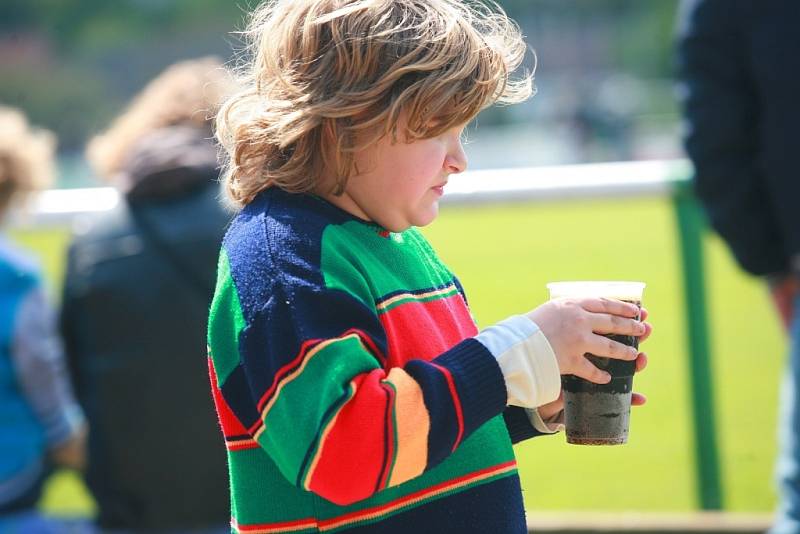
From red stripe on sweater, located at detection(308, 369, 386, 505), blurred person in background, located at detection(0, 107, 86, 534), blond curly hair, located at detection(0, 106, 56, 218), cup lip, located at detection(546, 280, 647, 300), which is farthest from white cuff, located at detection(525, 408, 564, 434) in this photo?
blond curly hair, located at detection(0, 106, 56, 218)

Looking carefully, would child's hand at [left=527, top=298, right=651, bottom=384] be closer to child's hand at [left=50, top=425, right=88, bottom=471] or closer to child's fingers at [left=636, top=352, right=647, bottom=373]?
child's fingers at [left=636, top=352, right=647, bottom=373]

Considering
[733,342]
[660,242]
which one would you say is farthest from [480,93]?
[660,242]

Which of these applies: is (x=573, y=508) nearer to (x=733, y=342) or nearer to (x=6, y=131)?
(x=733, y=342)

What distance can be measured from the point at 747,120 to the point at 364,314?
6.78 ft

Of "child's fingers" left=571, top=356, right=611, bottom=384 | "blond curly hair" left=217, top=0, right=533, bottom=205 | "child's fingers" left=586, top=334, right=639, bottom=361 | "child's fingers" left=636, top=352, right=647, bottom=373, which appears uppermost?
"blond curly hair" left=217, top=0, right=533, bottom=205

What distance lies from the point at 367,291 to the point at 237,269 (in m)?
0.17

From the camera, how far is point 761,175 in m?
3.23

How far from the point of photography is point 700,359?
4293 millimetres

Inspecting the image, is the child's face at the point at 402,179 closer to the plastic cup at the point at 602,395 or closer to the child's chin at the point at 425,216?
the child's chin at the point at 425,216

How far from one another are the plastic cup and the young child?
0.06m

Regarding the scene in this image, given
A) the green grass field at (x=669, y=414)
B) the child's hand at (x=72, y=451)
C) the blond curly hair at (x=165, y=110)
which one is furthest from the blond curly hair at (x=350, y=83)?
the green grass field at (x=669, y=414)

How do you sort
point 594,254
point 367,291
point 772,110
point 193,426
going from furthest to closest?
point 594,254 < point 193,426 < point 772,110 < point 367,291

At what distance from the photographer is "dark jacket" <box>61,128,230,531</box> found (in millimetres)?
3418

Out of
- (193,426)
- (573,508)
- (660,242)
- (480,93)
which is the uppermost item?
(660,242)
